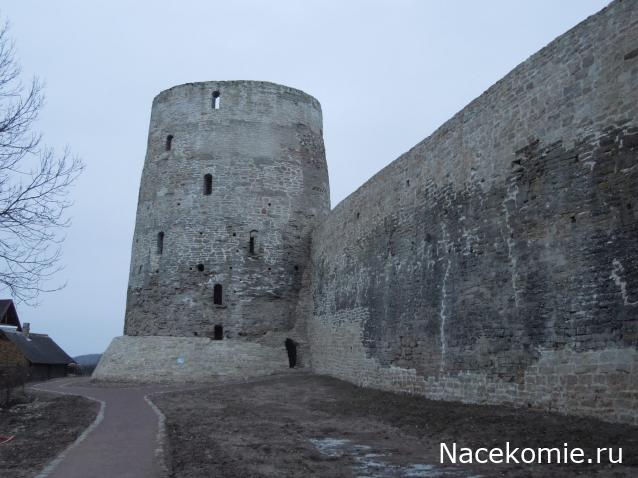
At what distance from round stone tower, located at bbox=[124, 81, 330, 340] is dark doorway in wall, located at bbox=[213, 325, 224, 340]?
0.04 m

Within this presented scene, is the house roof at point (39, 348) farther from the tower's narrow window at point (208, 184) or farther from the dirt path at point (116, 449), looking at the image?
the dirt path at point (116, 449)

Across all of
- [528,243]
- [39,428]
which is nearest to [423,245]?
[528,243]

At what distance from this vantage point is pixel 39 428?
11.2 m

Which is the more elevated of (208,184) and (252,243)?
(208,184)

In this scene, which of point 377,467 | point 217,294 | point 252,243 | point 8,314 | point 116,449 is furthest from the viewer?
point 8,314

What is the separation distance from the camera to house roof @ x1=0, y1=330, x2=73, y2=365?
101 feet

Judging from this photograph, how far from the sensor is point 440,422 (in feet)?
32.2

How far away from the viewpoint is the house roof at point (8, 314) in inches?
1346

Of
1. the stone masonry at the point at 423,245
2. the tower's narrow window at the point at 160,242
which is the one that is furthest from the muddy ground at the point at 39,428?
the tower's narrow window at the point at 160,242

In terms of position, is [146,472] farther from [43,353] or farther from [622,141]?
[43,353]

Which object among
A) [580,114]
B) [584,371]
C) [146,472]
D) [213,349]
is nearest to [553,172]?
[580,114]

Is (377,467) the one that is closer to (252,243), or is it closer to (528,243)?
(528,243)

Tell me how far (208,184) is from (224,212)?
1342 mm

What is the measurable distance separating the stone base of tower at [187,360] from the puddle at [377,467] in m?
11.6
